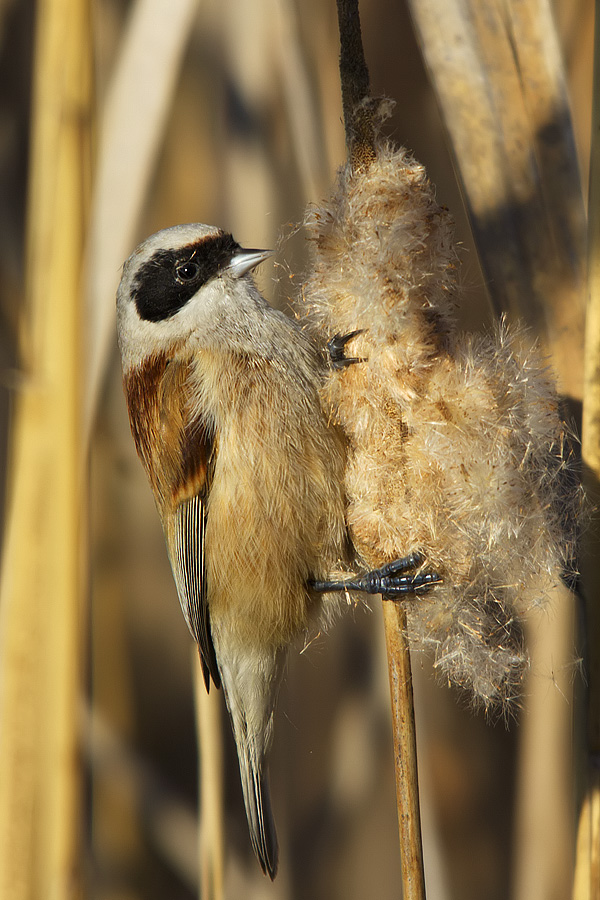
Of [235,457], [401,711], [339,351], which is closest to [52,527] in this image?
[235,457]

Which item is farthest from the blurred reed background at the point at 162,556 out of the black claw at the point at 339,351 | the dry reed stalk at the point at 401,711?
the dry reed stalk at the point at 401,711

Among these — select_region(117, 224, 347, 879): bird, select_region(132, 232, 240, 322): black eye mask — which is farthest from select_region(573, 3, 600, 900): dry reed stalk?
select_region(132, 232, 240, 322): black eye mask

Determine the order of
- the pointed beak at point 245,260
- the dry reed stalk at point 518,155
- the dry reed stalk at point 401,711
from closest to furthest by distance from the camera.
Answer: the dry reed stalk at point 401,711, the dry reed stalk at point 518,155, the pointed beak at point 245,260

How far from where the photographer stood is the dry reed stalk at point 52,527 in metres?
1.91

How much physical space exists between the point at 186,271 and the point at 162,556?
1.07 m

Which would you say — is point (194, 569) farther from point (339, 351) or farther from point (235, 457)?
point (339, 351)

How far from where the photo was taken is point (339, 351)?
4.89 feet

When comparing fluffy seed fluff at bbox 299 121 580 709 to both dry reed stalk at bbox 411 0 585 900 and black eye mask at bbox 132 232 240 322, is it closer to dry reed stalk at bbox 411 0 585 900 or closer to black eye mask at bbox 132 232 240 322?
dry reed stalk at bbox 411 0 585 900

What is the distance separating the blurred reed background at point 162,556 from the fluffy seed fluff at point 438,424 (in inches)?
24.2

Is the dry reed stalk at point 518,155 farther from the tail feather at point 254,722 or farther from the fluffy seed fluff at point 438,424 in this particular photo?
the tail feather at point 254,722

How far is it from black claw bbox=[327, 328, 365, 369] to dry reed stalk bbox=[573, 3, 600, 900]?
1.46 ft

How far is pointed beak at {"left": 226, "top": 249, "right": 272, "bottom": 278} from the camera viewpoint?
1739 mm

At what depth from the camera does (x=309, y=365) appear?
5.46 ft

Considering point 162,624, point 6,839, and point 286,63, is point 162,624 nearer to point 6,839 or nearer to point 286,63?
point 6,839
